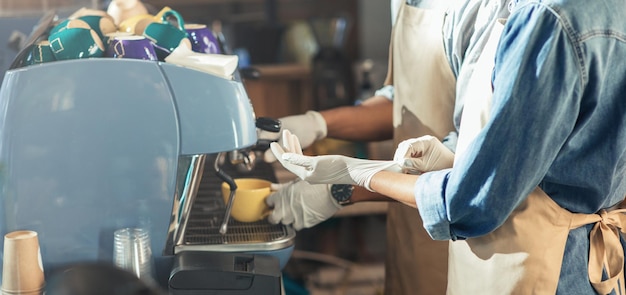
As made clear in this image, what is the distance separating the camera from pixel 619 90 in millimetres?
1148

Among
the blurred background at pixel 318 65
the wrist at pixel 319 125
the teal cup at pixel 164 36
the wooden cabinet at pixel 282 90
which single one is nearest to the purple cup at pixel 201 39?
the teal cup at pixel 164 36

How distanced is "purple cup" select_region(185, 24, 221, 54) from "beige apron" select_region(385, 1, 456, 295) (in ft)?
1.50

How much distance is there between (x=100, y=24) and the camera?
1626 millimetres

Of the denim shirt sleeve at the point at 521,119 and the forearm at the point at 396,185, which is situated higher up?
the denim shirt sleeve at the point at 521,119

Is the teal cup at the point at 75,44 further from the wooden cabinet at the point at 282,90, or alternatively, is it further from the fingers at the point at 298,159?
the wooden cabinet at the point at 282,90

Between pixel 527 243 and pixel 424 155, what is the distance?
26cm

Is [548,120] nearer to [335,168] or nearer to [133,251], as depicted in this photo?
[335,168]

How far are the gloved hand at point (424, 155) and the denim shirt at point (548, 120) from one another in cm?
16

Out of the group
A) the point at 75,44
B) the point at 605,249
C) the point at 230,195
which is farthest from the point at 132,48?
the point at 605,249

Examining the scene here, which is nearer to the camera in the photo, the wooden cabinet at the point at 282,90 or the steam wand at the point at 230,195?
the steam wand at the point at 230,195

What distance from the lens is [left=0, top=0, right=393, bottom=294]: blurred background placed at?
11.2 ft

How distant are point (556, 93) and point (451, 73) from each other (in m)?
0.58

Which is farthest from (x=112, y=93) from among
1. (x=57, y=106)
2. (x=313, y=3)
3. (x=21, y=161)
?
(x=313, y=3)

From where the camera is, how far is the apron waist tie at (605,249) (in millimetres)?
1294
